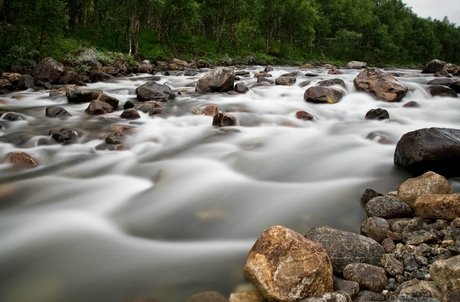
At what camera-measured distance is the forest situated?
17922mm

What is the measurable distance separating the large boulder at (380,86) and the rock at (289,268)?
30.8 feet

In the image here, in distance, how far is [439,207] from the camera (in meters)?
3.42

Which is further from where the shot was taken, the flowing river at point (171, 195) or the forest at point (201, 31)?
the forest at point (201, 31)

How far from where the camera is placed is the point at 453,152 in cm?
445

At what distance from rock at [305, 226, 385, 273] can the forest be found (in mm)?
17228

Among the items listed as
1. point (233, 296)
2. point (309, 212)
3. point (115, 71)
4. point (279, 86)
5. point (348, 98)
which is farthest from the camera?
point (115, 71)

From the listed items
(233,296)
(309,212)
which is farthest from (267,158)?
(233,296)

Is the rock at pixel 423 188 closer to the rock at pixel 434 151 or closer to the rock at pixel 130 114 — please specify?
the rock at pixel 434 151

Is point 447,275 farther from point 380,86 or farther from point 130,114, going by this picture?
point 380,86

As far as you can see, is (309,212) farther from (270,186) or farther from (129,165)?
(129,165)

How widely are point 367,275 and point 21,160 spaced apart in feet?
18.1

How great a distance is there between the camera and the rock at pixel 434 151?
14.6 ft

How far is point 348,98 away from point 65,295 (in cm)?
1012

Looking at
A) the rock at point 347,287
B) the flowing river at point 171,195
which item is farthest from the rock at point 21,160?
the rock at point 347,287
